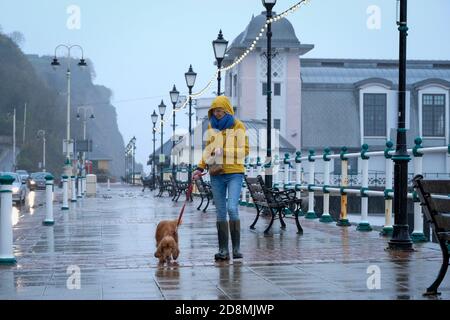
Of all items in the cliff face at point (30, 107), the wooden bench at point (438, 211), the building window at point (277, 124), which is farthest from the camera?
the cliff face at point (30, 107)

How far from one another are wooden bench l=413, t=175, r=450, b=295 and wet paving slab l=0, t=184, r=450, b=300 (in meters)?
0.24

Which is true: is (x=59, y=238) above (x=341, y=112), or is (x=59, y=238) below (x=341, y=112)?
below

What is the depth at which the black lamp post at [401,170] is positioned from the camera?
458 inches

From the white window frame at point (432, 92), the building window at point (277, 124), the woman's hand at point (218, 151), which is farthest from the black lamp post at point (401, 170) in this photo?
the building window at point (277, 124)

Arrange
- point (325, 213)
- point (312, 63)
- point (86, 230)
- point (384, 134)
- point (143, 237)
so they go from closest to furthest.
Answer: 1. point (143, 237)
2. point (86, 230)
3. point (325, 213)
4. point (384, 134)
5. point (312, 63)

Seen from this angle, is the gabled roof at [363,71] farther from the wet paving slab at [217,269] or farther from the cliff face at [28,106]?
the cliff face at [28,106]

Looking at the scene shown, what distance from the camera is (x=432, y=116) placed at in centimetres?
6731

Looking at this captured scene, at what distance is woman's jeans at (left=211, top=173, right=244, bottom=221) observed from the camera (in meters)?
10.5

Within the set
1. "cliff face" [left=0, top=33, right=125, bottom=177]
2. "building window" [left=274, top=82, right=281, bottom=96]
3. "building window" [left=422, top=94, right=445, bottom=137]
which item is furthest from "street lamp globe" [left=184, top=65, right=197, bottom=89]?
"cliff face" [left=0, top=33, right=125, bottom=177]

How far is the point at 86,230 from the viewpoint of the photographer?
53.1 feet

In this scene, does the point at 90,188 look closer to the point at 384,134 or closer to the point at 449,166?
the point at 384,134

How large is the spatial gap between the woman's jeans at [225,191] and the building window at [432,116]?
191 feet

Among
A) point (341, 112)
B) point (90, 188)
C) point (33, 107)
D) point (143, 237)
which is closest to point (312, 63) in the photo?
point (341, 112)
